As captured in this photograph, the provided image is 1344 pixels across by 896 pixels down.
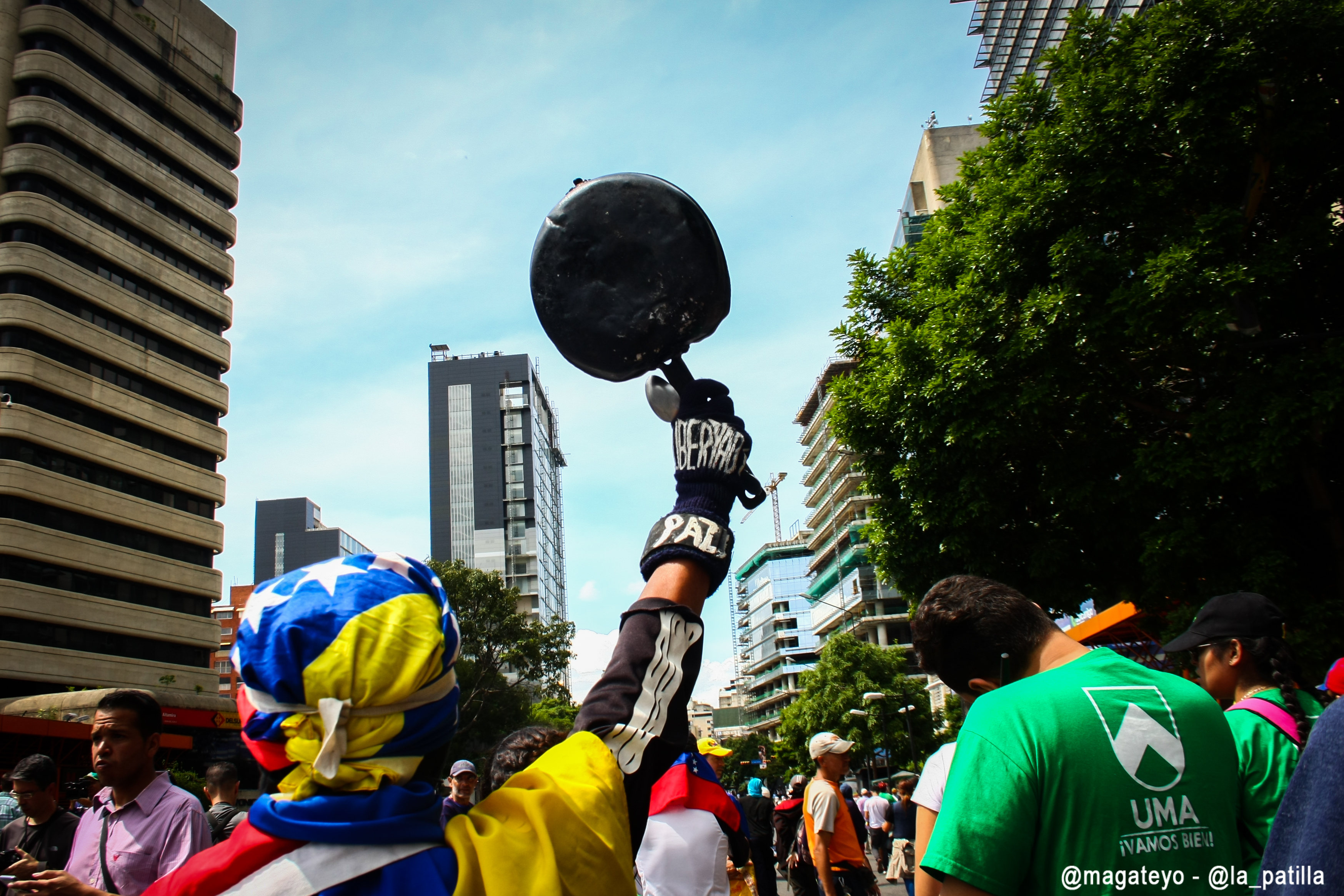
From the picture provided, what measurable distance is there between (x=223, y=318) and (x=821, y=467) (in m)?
47.1

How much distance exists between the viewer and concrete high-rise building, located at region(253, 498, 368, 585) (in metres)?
121

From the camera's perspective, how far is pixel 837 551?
68.6 m

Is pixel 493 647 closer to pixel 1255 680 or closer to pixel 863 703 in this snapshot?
pixel 863 703

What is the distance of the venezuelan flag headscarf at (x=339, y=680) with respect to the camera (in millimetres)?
1209

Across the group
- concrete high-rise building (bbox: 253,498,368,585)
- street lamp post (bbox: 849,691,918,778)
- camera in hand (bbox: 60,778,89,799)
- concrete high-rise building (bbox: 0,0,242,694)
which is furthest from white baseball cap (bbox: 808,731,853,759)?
concrete high-rise building (bbox: 253,498,368,585)

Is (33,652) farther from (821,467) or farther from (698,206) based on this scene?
(821,467)

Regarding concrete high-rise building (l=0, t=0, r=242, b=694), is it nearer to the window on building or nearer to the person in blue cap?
the person in blue cap

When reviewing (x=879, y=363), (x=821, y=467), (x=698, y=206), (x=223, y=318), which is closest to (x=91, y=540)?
(x=223, y=318)

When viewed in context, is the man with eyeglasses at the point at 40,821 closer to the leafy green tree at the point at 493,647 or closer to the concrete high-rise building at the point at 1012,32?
the leafy green tree at the point at 493,647

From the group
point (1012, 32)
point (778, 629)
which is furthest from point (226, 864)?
point (778, 629)

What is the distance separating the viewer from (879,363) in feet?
39.4

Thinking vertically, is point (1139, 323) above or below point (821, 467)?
below

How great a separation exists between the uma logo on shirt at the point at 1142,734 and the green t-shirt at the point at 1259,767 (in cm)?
22

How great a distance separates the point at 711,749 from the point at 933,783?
354 centimetres
